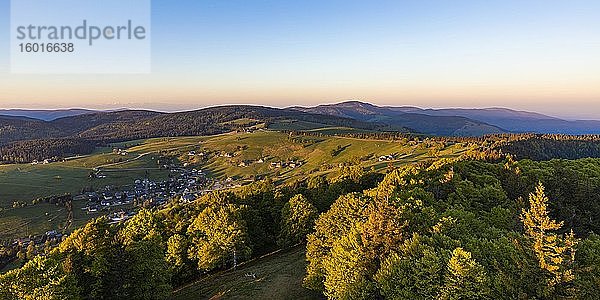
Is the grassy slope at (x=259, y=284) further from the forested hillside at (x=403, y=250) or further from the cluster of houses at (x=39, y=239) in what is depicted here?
the cluster of houses at (x=39, y=239)

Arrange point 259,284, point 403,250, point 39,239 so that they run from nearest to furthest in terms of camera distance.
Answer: point 403,250 < point 259,284 < point 39,239

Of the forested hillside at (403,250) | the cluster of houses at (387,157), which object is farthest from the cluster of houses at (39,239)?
the cluster of houses at (387,157)

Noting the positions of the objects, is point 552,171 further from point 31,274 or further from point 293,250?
point 31,274

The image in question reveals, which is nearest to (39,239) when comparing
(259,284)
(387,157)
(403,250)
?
(259,284)

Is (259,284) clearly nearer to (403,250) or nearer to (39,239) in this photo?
(403,250)

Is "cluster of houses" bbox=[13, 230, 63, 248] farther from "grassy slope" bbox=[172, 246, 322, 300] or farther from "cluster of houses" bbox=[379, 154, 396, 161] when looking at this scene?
"cluster of houses" bbox=[379, 154, 396, 161]
